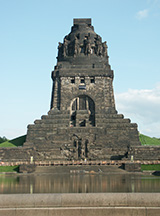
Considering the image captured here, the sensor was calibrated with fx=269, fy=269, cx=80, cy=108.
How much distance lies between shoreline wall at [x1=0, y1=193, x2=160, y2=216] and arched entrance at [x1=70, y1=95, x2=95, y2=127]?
33.7 m

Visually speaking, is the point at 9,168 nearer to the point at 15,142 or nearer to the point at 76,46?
the point at 15,142

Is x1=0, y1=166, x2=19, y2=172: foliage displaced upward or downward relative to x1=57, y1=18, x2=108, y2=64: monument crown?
downward

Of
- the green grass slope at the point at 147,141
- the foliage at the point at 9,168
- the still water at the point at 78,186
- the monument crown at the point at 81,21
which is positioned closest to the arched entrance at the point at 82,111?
the green grass slope at the point at 147,141

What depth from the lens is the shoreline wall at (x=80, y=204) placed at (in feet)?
24.9

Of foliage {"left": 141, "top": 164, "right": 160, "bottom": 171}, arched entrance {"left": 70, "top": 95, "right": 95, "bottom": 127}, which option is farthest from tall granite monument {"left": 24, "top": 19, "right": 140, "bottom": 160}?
foliage {"left": 141, "top": 164, "right": 160, "bottom": 171}

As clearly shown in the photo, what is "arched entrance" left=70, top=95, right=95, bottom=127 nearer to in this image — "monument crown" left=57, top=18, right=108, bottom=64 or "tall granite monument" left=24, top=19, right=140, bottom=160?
"tall granite monument" left=24, top=19, right=140, bottom=160

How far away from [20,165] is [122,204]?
78.4ft

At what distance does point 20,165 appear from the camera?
30.1 m

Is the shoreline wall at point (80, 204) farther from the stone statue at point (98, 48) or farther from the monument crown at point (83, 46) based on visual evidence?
the stone statue at point (98, 48)

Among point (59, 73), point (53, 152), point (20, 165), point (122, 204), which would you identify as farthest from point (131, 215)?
point (59, 73)

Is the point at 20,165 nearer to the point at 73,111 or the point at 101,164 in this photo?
the point at 101,164

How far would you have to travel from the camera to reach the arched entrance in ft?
139

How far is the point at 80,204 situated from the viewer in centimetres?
784

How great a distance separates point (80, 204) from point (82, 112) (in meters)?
35.9
